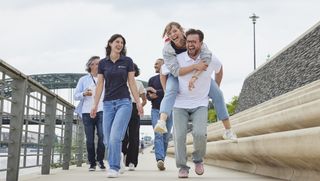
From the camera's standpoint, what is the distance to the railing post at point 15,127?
567 centimetres

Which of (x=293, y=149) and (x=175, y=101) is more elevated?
(x=175, y=101)

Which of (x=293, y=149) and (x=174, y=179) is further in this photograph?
(x=174, y=179)

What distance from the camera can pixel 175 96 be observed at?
6.40 meters

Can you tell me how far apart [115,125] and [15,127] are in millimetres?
1484

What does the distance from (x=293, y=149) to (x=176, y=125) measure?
2073 mm

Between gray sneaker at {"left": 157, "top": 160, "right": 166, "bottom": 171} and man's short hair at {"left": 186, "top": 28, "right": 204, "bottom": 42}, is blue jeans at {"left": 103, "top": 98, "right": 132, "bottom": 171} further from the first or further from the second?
gray sneaker at {"left": 157, "top": 160, "right": 166, "bottom": 171}

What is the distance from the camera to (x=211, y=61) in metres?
6.43

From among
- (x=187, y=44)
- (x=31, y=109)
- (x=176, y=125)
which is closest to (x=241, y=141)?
(x=176, y=125)

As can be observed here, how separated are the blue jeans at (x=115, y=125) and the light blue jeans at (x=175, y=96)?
62cm

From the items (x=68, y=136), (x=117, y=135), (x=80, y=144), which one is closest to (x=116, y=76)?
(x=117, y=135)

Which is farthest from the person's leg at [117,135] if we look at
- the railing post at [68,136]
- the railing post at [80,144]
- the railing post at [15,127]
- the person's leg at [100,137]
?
the railing post at [80,144]

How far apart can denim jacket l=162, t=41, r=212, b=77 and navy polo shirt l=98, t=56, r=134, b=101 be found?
0.78m

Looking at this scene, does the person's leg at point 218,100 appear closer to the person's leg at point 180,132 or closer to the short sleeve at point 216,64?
the short sleeve at point 216,64

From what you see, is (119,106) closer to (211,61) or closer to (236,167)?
(211,61)
